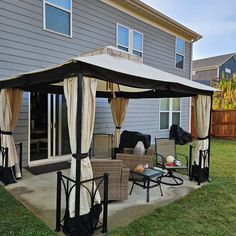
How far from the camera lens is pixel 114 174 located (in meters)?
3.56

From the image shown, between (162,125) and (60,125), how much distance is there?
5.46m

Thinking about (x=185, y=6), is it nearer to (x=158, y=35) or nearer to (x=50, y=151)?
(x=158, y=35)

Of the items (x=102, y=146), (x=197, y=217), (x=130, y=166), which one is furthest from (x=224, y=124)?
(x=197, y=217)

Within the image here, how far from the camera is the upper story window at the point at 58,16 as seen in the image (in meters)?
5.92

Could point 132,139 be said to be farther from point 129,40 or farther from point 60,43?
point 129,40

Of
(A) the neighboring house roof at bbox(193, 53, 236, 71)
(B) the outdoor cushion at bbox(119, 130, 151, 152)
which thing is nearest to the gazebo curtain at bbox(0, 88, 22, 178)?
(B) the outdoor cushion at bbox(119, 130, 151, 152)

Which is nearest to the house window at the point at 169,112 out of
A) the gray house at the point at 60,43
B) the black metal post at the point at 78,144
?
the gray house at the point at 60,43

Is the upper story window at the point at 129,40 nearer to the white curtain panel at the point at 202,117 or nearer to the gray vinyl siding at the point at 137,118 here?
the gray vinyl siding at the point at 137,118

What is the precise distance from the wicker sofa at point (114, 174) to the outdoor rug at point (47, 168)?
2.46 m

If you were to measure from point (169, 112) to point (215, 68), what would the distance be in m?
14.8

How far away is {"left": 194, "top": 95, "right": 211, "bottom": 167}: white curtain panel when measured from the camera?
4.79m

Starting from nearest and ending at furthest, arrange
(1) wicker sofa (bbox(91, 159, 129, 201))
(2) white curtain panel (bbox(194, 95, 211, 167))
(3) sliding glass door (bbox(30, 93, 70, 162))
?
(1) wicker sofa (bbox(91, 159, 129, 201))
(2) white curtain panel (bbox(194, 95, 211, 167))
(3) sliding glass door (bbox(30, 93, 70, 162))

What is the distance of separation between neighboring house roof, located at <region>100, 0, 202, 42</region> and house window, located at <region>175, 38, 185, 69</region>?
1.19ft

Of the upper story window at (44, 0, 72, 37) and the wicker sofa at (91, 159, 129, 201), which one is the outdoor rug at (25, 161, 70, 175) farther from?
the upper story window at (44, 0, 72, 37)
